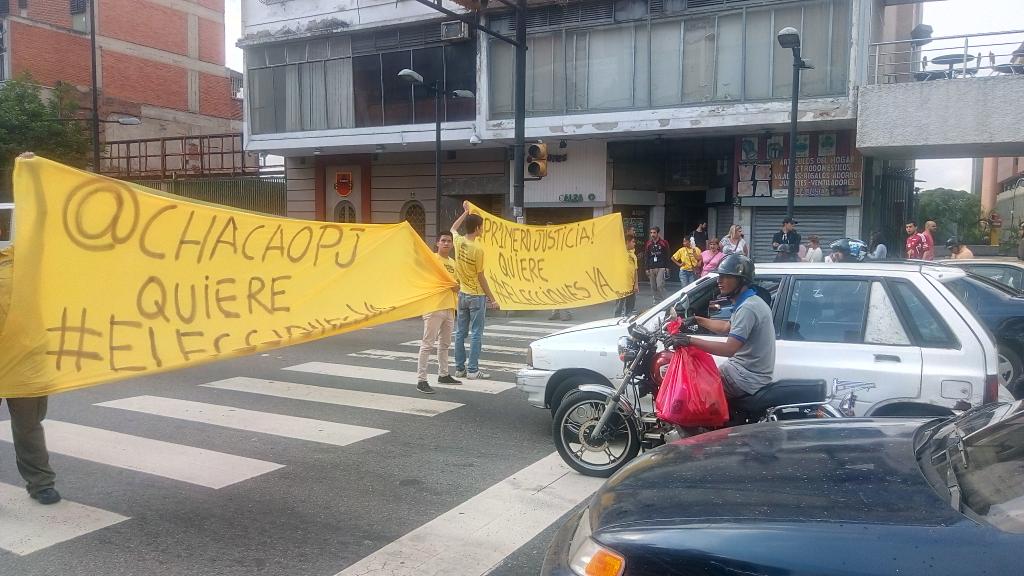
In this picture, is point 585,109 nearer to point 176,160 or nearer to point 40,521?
point 40,521

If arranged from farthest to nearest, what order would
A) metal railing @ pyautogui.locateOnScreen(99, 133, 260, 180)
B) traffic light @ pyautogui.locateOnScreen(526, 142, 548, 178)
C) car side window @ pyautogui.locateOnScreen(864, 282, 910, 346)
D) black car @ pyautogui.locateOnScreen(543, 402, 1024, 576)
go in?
1. metal railing @ pyautogui.locateOnScreen(99, 133, 260, 180)
2. traffic light @ pyautogui.locateOnScreen(526, 142, 548, 178)
3. car side window @ pyautogui.locateOnScreen(864, 282, 910, 346)
4. black car @ pyautogui.locateOnScreen(543, 402, 1024, 576)

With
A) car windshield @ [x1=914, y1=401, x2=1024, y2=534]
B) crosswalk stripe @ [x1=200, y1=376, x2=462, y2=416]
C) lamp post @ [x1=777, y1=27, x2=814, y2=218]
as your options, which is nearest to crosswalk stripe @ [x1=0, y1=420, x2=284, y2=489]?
crosswalk stripe @ [x1=200, y1=376, x2=462, y2=416]

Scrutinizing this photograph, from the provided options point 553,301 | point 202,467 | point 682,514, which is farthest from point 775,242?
point 682,514

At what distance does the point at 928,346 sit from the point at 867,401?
1.78 ft

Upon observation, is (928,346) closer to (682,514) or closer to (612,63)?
(682,514)

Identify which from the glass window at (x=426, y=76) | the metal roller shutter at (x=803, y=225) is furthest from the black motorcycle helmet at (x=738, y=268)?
the glass window at (x=426, y=76)

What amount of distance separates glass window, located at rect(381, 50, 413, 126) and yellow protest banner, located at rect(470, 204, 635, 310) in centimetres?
1276

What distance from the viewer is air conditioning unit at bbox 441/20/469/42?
21.9 meters

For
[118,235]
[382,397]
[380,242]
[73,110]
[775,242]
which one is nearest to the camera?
[118,235]

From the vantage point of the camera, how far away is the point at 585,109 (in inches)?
813

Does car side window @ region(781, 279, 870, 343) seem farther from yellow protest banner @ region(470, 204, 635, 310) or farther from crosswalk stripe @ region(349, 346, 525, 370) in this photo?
crosswalk stripe @ region(349, 346, 525, 370)

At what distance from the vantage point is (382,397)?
8562mm

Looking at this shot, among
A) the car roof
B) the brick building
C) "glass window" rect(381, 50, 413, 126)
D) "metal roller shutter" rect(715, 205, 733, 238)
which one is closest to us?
the car roof

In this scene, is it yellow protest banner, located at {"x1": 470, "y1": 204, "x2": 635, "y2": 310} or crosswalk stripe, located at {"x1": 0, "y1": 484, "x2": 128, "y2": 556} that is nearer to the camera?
crosswalk stripe, located at {"x1": 0, "y1": 484, "x2": 128, "y2": 556}
